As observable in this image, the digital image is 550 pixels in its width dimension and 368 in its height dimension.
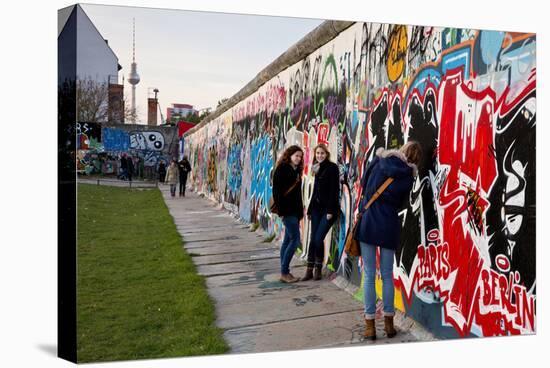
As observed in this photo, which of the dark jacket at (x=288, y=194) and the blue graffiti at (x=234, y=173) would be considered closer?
the dark jacket at (x=288, y=194)

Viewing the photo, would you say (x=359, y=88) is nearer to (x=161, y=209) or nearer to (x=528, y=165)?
(x=528, y=165)

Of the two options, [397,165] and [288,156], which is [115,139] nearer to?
[288,156]

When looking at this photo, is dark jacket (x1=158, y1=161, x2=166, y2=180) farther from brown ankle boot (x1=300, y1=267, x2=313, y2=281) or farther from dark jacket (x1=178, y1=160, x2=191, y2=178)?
brown ankle boot (x1=300, y1=267, x2=313, y2=281)

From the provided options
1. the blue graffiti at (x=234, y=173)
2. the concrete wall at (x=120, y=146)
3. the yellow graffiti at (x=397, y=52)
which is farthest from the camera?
the blue graffiti at (x=234, y=173)

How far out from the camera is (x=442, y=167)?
14.6ft

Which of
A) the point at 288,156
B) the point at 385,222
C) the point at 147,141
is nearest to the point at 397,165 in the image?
the point at 385,222

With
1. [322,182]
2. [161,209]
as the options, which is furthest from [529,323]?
[161,209]

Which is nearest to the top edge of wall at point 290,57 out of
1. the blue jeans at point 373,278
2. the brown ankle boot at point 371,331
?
the blue jeans at point 373,278

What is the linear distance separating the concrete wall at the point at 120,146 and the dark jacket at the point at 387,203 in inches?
65.4

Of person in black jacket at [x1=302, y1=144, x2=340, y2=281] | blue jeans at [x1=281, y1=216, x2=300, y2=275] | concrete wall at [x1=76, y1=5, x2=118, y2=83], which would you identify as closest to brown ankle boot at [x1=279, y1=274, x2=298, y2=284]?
blue jeans at [x1=281, y1=216, x2=300, y2=275]

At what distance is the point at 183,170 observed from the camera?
5.45 metres

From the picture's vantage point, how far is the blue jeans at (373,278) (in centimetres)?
445

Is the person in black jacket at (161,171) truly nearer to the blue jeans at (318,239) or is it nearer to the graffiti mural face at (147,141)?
the graffiti mural face at (147,141)

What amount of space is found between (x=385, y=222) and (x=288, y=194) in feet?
4.31
